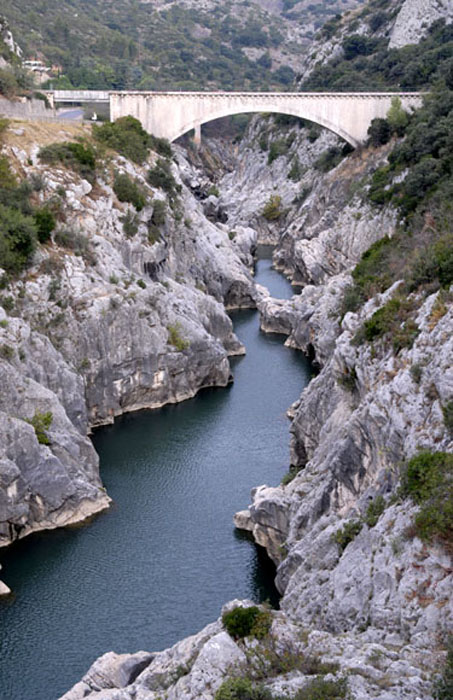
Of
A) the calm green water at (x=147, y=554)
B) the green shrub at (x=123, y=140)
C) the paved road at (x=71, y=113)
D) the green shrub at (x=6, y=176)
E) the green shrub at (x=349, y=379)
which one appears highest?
the paved road at (x=71, y=113)

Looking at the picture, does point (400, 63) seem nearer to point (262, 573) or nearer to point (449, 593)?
point (262, 573)

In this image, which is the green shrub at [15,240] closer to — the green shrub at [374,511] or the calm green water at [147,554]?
the calm green water at [147,554]

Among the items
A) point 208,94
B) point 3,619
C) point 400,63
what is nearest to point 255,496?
point 3,619

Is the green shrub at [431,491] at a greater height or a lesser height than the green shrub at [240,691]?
greater

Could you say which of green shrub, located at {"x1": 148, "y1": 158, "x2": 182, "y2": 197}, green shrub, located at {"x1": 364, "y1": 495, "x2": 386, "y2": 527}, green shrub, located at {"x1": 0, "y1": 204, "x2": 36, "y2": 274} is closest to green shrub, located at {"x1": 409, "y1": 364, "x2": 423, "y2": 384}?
green shrub, located at {"x1": 364, "y1": 495, "x2": 386, "y2": 527}

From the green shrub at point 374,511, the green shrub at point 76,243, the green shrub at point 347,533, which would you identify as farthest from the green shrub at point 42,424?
the green shrub at point 374,511

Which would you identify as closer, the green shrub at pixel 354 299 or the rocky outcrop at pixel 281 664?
the rocky outcrop at pixel 281 664

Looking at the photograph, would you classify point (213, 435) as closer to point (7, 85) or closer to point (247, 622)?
point (247, 622)

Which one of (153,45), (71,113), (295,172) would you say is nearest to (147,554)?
(71,113)
